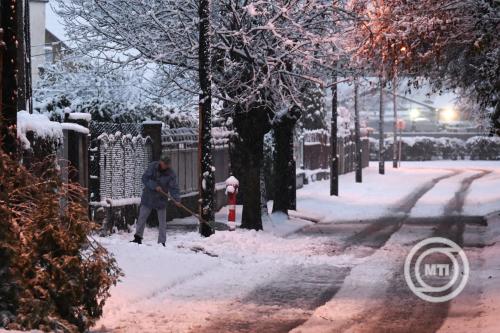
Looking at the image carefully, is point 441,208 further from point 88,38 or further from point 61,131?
point 61,131

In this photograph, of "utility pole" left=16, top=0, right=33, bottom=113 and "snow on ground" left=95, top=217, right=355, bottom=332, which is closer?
"snow on ground" left=95, top=217, right=355, bottom=332

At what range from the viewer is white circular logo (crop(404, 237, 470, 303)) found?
11773mm

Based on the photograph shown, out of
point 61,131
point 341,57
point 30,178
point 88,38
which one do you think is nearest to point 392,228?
point 341,57

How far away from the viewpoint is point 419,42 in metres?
16.4

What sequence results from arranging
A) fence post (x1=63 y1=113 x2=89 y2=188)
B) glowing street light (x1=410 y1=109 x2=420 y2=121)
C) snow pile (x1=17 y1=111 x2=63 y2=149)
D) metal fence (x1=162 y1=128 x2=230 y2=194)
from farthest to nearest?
1. glowing street light (x1=410 y1=109 x2=420 y2=121)
2. metal fence (x1=162 y1=128 x2=230 y2=194)
3. fence post (x1=63 y1=113 x2=89 y2=188)
4. snow pile (x1=17 y1=111 x2=63 y2=149)

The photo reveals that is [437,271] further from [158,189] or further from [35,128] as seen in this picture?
[35,128]

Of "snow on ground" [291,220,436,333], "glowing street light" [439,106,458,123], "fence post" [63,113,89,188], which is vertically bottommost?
"snow on ground" [291,220,436,333]

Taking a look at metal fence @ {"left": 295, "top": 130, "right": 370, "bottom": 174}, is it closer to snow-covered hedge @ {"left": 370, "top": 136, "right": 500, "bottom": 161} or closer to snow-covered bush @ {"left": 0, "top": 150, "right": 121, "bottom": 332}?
snow-covered hedge @ {"left": 370, "top": 136, "right": 500, "bottom": 161}

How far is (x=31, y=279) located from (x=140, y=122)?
13824 mm

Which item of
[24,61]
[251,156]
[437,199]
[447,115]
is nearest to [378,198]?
[437,199]

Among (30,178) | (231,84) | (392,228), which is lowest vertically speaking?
(392,228)

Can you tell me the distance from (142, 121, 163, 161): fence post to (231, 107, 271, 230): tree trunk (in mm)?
1833

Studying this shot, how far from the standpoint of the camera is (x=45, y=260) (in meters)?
8.16

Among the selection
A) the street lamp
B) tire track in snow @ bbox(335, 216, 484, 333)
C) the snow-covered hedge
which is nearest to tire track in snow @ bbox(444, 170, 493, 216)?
tire track in snow @ bbox(335, 216, 484, 333)
